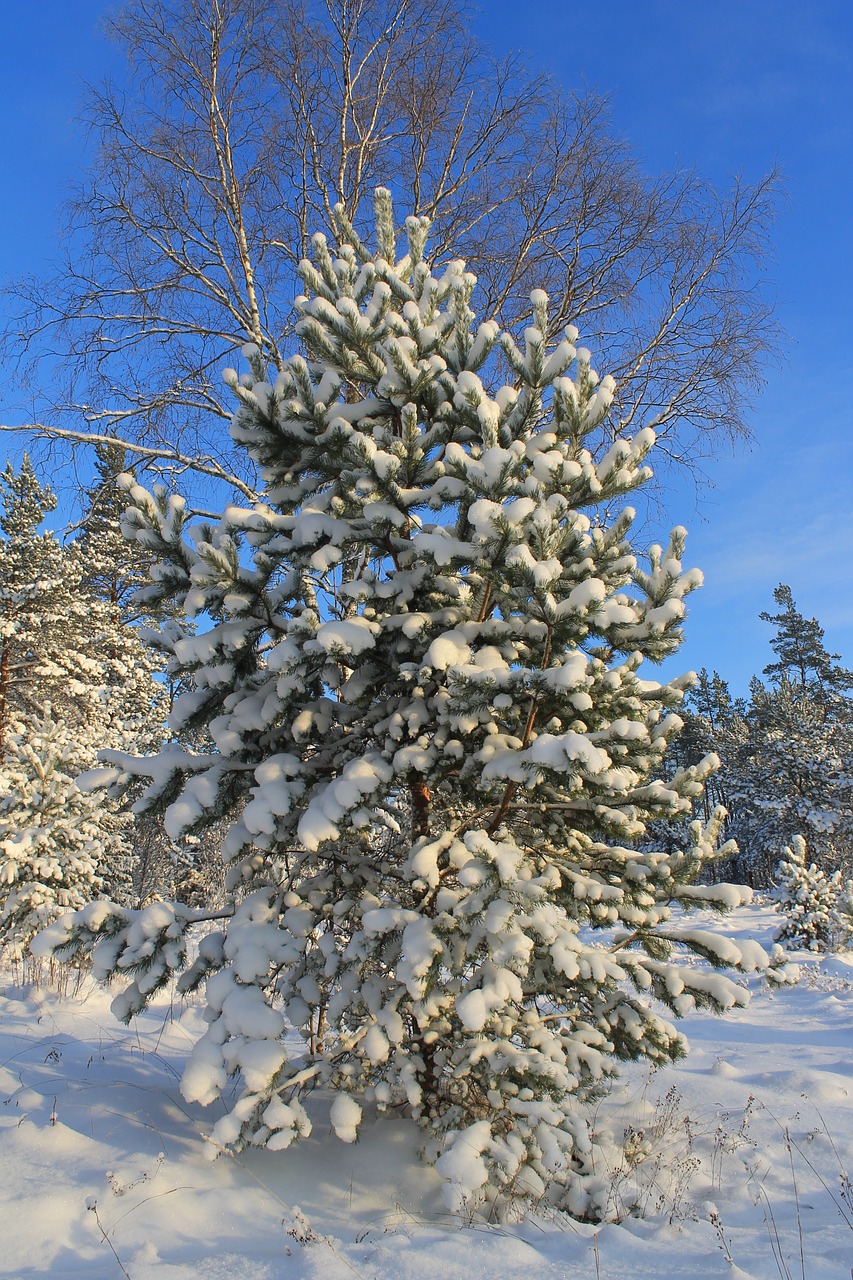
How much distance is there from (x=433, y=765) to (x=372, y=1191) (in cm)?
186

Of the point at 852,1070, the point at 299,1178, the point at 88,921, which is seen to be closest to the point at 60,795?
the point at 88,921

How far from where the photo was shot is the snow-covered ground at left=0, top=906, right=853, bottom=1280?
2361 mm

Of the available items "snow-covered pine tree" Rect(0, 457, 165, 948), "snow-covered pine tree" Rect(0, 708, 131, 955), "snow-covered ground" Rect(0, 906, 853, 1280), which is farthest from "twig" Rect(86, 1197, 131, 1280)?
"snow-covered pine tree" Rect(0, 457, 165, 948)

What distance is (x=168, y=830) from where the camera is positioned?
129 inches

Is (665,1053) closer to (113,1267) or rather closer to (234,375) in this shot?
(113,1267)

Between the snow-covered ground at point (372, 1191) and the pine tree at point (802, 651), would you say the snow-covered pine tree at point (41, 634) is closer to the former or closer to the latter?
the snow-covered ground at point (372, 1191)

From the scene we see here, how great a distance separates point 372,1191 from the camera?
3.03 metres

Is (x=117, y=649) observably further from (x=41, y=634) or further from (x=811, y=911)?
(x=811, y=911)

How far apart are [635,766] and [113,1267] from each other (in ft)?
9.20

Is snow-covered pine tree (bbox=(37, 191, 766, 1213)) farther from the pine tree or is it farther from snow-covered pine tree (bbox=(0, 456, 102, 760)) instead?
the pine tree

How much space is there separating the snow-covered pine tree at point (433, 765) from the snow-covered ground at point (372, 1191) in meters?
0.25

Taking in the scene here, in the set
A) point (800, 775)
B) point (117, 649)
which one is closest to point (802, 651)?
point (800, 775)

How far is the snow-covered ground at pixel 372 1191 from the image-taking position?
2361 millimetres

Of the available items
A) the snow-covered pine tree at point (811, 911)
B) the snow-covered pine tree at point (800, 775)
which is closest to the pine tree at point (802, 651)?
the snow-covered pine tree at point (800, 775)
